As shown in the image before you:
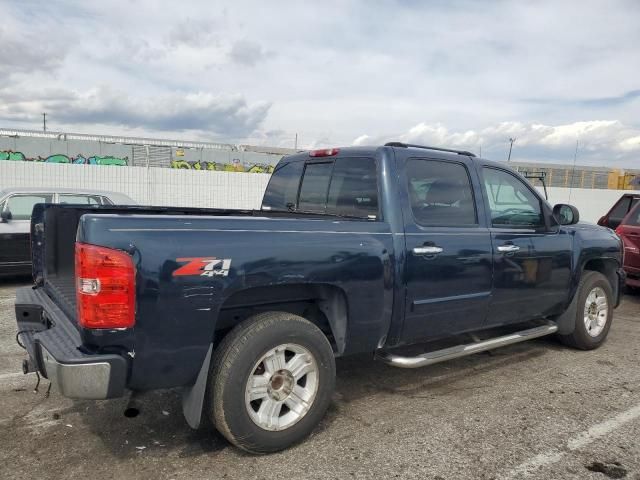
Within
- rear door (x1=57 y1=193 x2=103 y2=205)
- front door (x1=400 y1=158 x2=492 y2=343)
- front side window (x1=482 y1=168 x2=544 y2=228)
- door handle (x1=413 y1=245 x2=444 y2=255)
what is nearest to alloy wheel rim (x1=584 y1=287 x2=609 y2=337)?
front side window (x1=482 y1=168 x2=544 y2=228)

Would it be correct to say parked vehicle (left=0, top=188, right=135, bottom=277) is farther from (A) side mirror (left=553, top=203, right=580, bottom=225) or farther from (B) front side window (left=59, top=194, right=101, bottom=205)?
(A) side mirror (left=553, top=203, right=580, bottom=225)

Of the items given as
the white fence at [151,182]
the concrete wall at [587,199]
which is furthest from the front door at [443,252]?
the concrete wall at [587,199]

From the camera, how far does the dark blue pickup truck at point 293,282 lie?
2.79m

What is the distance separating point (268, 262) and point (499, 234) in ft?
7.26

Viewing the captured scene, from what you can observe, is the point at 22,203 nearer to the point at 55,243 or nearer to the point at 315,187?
the point at 55,243

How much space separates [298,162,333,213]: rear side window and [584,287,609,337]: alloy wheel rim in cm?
302

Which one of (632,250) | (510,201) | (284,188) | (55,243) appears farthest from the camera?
(632,250)

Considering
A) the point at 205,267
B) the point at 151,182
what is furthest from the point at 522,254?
the point at 151,182

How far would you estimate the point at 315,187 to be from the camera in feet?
15.2

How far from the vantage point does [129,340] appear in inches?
110

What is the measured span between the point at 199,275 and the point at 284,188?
7.46 feet

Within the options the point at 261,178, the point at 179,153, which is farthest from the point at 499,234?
the point at 179,153

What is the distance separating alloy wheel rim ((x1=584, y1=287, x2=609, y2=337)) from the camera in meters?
5.59

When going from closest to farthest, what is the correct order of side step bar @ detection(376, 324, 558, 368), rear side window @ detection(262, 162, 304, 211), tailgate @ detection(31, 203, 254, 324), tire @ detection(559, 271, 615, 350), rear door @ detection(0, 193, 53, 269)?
side step bar @ detection(376, 324, 558, 368), tailgate @ detection(31, 203, 254, 324), rear side window @ detection(262, 162, 304, 211), tire @ detection(559, 271, 615, 350), rear door @ detection(0, 193, 53, 269)
